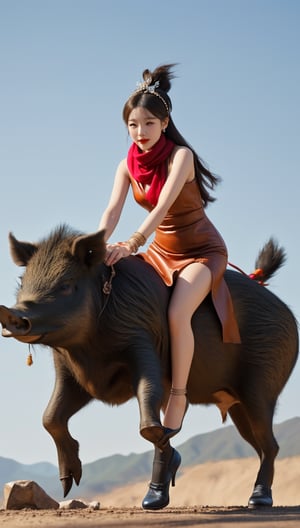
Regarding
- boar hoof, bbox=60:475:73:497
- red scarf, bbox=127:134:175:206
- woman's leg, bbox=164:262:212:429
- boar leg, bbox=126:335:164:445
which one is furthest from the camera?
red scarf, bbox=127:134:175:206

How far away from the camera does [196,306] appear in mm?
4812

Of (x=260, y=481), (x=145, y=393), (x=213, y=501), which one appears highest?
(x=145, y=393)

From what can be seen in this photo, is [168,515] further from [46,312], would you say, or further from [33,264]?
[33,264]

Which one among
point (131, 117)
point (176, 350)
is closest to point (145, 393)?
point (176, 350)

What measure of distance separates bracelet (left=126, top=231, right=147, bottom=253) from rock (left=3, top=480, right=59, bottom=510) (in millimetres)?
1488

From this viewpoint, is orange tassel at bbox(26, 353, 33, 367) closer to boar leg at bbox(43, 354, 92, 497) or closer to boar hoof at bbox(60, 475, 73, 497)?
boar leg at bbox(43, 354, 92, 497)

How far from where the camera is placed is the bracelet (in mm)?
4660

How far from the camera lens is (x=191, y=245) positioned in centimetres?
502

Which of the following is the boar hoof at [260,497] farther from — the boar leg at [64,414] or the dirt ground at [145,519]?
the boar leg at [64,414]

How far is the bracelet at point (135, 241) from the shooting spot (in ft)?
15.3

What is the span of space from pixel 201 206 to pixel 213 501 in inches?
208

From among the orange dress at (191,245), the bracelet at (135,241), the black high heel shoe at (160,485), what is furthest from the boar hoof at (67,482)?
the bracelet at (135,241)

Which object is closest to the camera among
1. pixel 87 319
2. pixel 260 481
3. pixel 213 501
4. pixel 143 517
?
pixel 143 517

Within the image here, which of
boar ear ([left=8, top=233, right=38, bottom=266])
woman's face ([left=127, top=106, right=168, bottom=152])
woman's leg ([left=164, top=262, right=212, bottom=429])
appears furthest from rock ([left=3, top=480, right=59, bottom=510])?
woman's face ([left=127, top=106, right=168, bottom=152])
